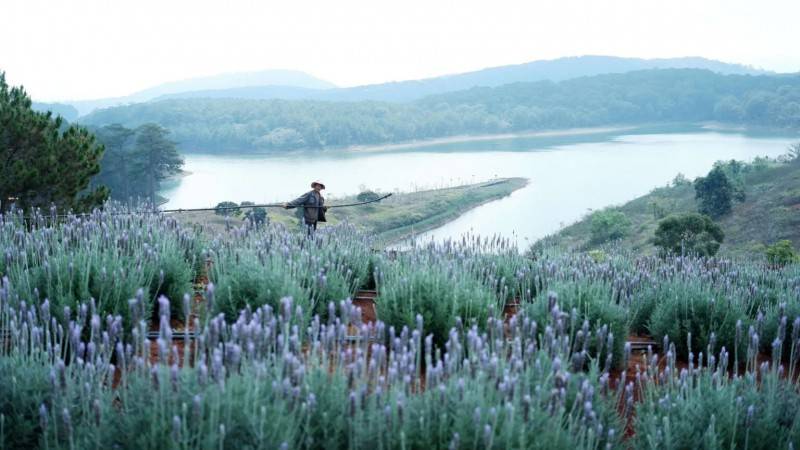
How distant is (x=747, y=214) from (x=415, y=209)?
2293 centimetres

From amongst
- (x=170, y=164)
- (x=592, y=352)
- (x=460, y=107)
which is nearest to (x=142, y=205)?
(x=592, y=352)

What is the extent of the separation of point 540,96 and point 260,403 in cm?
14133

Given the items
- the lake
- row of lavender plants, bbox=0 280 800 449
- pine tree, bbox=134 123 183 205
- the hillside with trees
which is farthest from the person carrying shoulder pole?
pine tree, bbox=134 123 183 205

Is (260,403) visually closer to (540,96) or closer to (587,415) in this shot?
(587,415)

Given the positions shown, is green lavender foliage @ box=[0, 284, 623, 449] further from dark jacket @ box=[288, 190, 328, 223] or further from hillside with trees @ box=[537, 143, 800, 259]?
hillside with trees @ box=[537, 143, 800, 259]

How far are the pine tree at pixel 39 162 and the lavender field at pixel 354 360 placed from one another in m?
5.97

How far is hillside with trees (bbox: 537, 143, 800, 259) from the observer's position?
2997 centimetres

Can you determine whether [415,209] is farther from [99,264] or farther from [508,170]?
[99,264]

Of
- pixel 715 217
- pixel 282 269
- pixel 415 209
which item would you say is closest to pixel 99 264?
pixel 282 269

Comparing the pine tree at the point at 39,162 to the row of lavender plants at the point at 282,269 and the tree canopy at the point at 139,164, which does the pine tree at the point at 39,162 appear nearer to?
the row of lavender plants at the point at 282,269

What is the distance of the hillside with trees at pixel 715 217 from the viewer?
2997 centimetres

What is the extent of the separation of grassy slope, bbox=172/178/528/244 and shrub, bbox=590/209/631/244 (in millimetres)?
10675

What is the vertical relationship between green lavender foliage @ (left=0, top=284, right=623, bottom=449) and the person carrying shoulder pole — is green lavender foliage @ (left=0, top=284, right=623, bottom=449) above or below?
below

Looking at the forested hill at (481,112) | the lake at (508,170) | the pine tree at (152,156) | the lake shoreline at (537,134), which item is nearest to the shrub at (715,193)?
the lake at (508,170)
